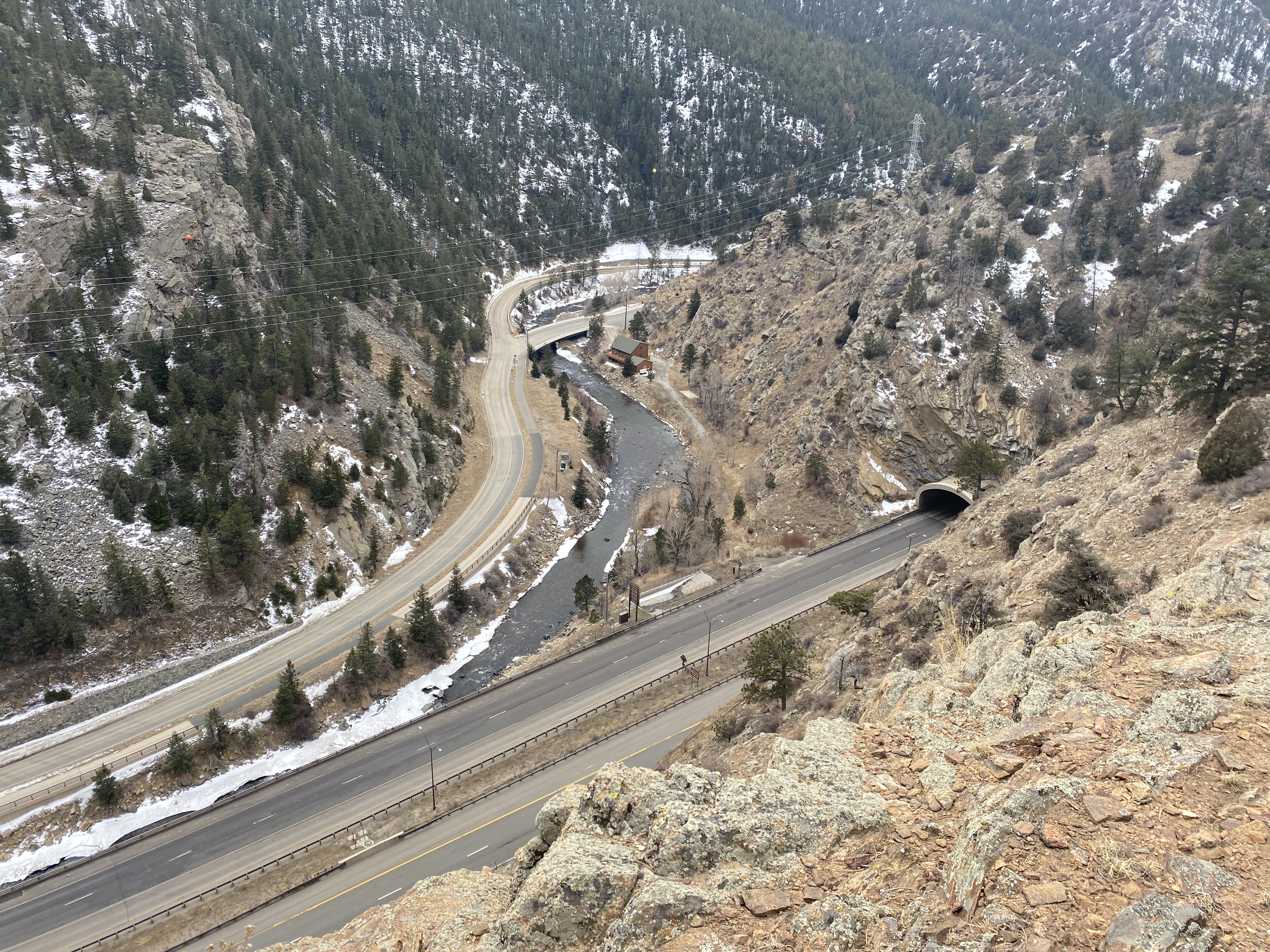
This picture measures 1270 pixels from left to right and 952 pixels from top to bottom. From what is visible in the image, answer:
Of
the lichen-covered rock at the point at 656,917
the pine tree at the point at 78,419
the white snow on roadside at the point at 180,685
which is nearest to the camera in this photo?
the lichen-covered rock at the point at 656,917

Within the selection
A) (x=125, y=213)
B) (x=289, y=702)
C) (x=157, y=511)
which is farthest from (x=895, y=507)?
(x=125, y=213)

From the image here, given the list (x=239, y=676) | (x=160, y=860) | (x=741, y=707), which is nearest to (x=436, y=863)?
(x=160, y=860)

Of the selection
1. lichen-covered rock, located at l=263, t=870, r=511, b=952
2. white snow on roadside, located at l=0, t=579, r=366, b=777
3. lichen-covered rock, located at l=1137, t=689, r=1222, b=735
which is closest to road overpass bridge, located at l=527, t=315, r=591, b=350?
white snow on roadside, located at l=0, t=579, r=366, b=777

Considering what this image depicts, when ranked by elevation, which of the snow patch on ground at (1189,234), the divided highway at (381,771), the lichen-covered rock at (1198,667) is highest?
the snow patch on ground at (1189,234)

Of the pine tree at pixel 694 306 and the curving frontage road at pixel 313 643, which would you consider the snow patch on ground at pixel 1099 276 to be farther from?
the curving frontage road at pixel 313 643

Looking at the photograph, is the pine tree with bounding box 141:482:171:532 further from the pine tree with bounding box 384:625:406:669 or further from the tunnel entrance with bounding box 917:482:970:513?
the tunnel entrance with bounding box 917:482:970:513

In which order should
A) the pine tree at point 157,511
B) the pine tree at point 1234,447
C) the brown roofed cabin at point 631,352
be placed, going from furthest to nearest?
the brown roofed cabin at point 631,352 < the pine tree at point 157,511 < the pine tree at point 1234,447

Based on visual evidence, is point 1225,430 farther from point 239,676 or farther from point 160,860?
point 239,676

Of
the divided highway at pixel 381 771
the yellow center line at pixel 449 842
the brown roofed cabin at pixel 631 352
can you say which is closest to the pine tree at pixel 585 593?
the divided highway at pixel 381 771

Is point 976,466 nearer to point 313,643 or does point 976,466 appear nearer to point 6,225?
point 313,643
